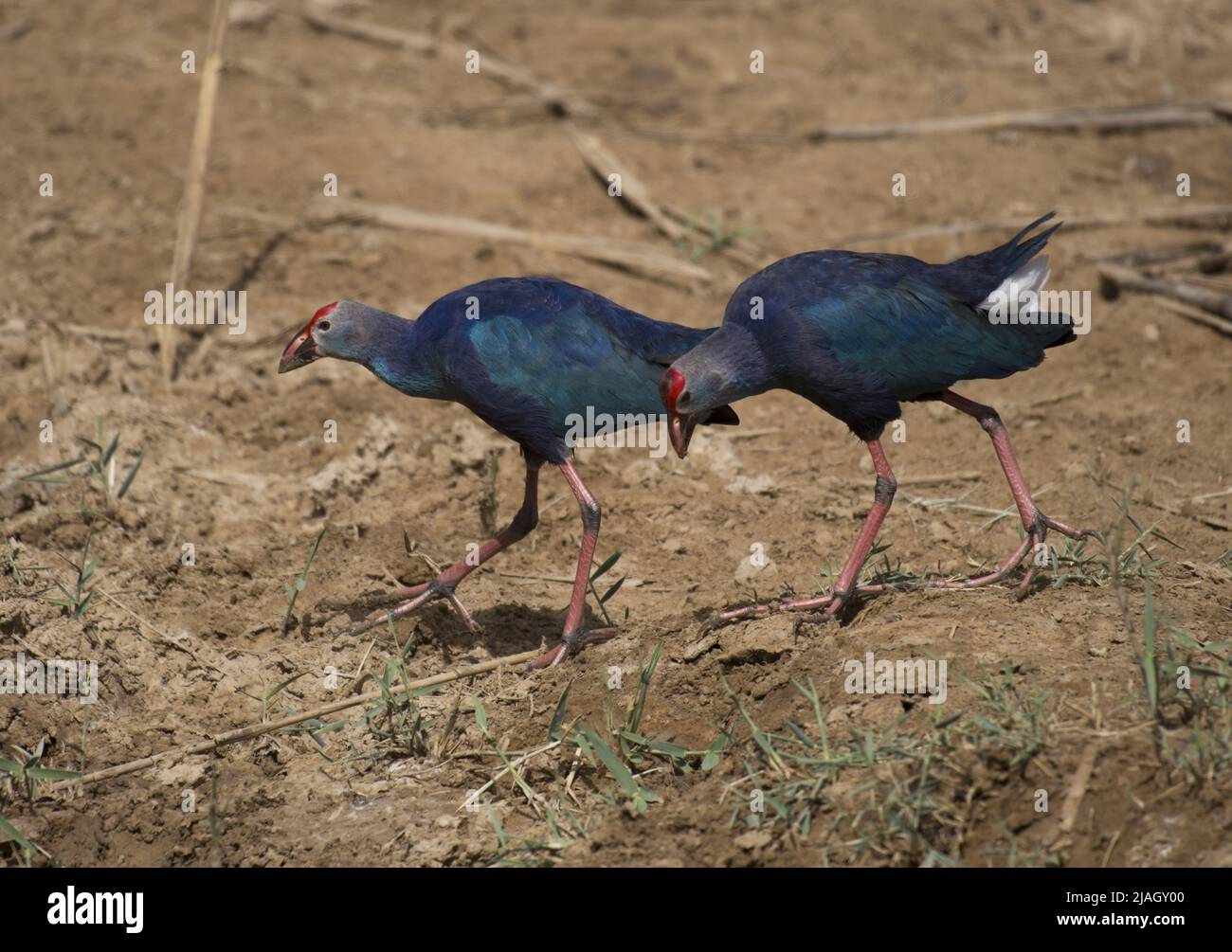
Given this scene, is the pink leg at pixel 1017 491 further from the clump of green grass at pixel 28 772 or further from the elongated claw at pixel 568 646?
the clump of green grass at pixel 28 772

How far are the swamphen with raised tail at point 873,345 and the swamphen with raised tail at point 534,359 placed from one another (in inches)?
11.2

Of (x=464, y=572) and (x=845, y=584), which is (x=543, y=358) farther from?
(x=845, y=584)

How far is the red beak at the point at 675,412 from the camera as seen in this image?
5184 mm

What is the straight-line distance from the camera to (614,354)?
18.8 feet

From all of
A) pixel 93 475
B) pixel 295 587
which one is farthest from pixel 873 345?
pixel 93 475

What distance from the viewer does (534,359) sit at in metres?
5.64

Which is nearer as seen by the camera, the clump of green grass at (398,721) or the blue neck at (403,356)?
the clump of green grass at (398,721)

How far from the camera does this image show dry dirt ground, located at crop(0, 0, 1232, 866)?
14.7 ft

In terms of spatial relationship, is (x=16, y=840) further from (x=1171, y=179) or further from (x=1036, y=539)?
(x=1171, y=179)

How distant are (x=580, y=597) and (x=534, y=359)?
98 centimetres

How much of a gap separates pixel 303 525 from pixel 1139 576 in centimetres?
388

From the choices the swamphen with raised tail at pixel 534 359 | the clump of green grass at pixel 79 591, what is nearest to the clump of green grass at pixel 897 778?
the swamphen with raised tail at pixel 534 359

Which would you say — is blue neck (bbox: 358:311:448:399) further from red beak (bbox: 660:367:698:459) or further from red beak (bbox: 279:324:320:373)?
red beak (bbox: 660:367:698:459)
